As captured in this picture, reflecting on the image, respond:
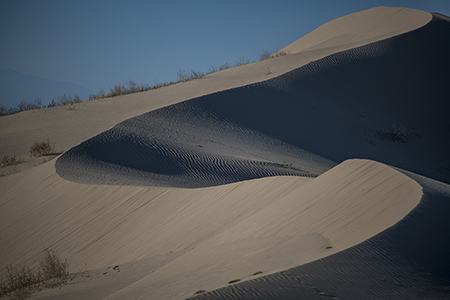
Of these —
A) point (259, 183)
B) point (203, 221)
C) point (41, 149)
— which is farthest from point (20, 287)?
point (41, 149)

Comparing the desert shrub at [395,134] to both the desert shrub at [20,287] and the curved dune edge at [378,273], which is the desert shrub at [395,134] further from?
the desert shrub at [20,287]

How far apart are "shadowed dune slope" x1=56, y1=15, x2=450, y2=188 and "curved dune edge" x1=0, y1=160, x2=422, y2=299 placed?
1079mm

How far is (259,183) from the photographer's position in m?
6.86

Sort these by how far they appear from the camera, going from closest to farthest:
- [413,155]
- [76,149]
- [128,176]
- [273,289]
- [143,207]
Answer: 1. [273,289]
2. [143,207]
3. [128,176]
4. [76,149]
5. [413,155]

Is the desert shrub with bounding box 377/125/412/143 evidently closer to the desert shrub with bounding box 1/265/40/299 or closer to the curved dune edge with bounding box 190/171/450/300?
the curved dune edge with bounding box 190/171/450/300

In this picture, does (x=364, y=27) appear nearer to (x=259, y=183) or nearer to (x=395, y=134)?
(x=395, y=134)

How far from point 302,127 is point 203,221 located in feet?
27.8

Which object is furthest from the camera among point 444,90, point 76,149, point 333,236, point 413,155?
point 444,90

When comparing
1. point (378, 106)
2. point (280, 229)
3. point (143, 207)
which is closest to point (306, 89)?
point (378, 106)

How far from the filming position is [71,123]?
15992 mm

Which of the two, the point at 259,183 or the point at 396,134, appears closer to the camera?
the point at 259,183

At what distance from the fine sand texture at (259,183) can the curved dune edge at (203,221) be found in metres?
0.03

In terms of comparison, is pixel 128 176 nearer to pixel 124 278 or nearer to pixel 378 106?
pixel 124 278

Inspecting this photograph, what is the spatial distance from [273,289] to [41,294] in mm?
3551
